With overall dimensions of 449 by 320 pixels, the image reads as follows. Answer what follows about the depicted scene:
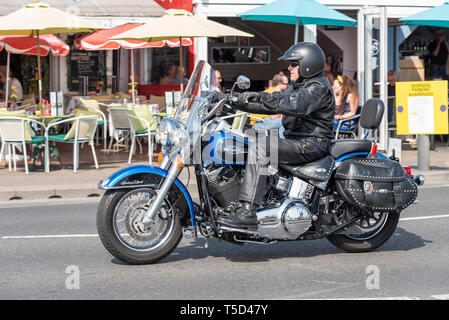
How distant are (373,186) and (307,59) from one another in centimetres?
123

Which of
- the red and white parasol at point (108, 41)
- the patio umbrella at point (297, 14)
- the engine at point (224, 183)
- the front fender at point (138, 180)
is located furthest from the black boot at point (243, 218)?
the red and white parasol at point (108, 41)

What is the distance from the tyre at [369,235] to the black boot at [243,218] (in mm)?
974

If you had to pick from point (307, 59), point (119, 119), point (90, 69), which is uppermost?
point (90, 69)

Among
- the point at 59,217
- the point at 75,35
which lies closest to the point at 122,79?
the point at 75,35

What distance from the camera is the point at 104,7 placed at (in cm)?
1838

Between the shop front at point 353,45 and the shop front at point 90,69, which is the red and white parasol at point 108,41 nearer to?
the shop front at point 353,45

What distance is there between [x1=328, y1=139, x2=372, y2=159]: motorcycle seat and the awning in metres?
11.9

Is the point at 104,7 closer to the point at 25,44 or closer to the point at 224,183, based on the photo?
the point at 25,44

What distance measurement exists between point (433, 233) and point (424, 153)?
514cm

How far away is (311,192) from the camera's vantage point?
22.6 feet

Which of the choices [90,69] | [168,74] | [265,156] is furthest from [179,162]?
[90,69]

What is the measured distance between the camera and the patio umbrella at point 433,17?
53.4 ft

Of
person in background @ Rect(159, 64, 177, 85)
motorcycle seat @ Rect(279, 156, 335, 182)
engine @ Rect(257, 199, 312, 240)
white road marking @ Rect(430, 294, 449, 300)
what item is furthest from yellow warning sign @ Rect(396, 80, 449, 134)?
person in background @ Rect(159, 64, 177, 85)

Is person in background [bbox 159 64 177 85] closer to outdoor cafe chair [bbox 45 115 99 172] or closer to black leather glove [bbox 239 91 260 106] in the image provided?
outdoor cafe chair [bbox 45 115 99 172]
